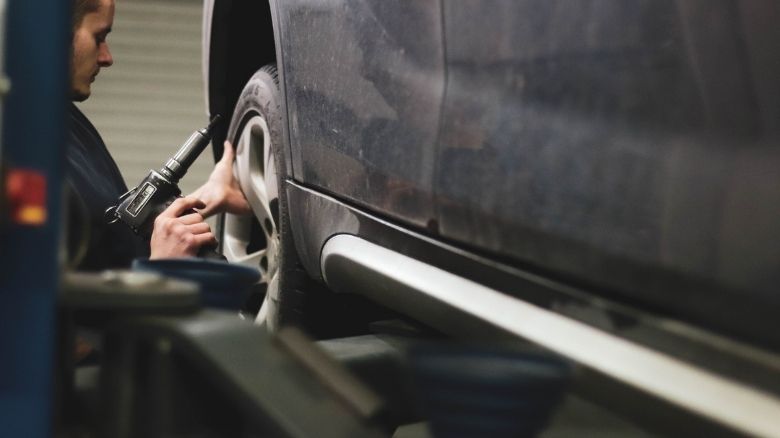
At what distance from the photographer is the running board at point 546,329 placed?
1.02 meters

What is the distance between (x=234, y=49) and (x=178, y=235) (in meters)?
0.85

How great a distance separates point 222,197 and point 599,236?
4.99 ft

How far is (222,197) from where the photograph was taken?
2566mm

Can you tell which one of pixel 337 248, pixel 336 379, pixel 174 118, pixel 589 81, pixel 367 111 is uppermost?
pixel 589 81

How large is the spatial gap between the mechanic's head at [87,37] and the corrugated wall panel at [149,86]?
325 cm

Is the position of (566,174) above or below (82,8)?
below

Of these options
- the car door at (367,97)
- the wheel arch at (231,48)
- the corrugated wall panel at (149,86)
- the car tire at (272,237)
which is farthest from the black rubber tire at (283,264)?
the corrugated wall panel at (149,86)

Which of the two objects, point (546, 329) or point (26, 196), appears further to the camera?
point (546, 329)

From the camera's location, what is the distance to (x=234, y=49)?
2.79 meters

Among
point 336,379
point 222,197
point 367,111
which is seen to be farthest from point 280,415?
point 222,197

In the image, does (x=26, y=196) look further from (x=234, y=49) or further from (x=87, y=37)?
(x=234, y=49)

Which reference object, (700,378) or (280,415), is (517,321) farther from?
(280,415)

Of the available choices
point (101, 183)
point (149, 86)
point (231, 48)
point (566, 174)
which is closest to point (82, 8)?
point (101, 183)

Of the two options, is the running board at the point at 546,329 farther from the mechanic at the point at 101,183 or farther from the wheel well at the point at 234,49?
the wheel well at the point at 234,49
